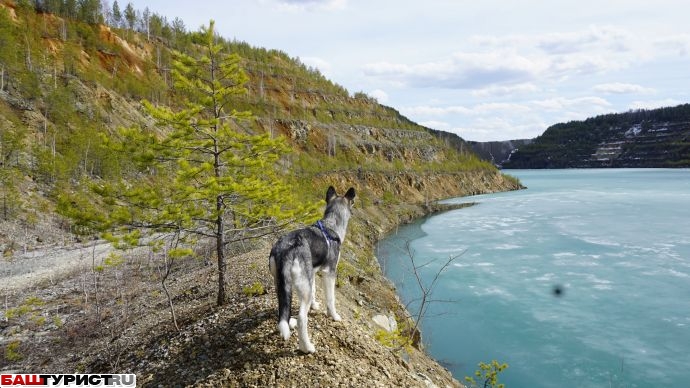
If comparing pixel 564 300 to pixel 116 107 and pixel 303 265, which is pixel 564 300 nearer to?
→ pixel 303 265

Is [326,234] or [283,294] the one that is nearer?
[283,294]

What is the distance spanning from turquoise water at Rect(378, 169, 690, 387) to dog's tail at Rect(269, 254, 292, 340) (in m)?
10.1

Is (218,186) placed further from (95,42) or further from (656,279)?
(95,42)

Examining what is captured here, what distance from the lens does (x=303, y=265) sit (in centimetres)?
741

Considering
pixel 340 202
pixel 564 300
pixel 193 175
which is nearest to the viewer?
pixel 340 202

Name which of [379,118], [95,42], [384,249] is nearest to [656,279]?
[384,249]

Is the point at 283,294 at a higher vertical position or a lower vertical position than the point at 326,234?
lower

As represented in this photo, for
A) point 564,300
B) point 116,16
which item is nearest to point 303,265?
point 564,300

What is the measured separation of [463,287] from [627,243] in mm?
24463

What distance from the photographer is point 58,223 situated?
34812mm

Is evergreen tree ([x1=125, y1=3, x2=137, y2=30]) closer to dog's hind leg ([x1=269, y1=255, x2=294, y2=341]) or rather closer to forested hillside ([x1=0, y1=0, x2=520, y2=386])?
forested hillside ([x1=0, y1=0, x2=520, y2=386])

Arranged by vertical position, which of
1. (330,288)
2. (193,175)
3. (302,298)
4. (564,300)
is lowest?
(564,300)

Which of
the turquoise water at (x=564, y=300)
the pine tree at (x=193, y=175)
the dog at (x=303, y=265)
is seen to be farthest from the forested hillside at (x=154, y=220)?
the turquoise water at (x=564, y=300)

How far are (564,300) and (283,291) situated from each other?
28.2 meters
